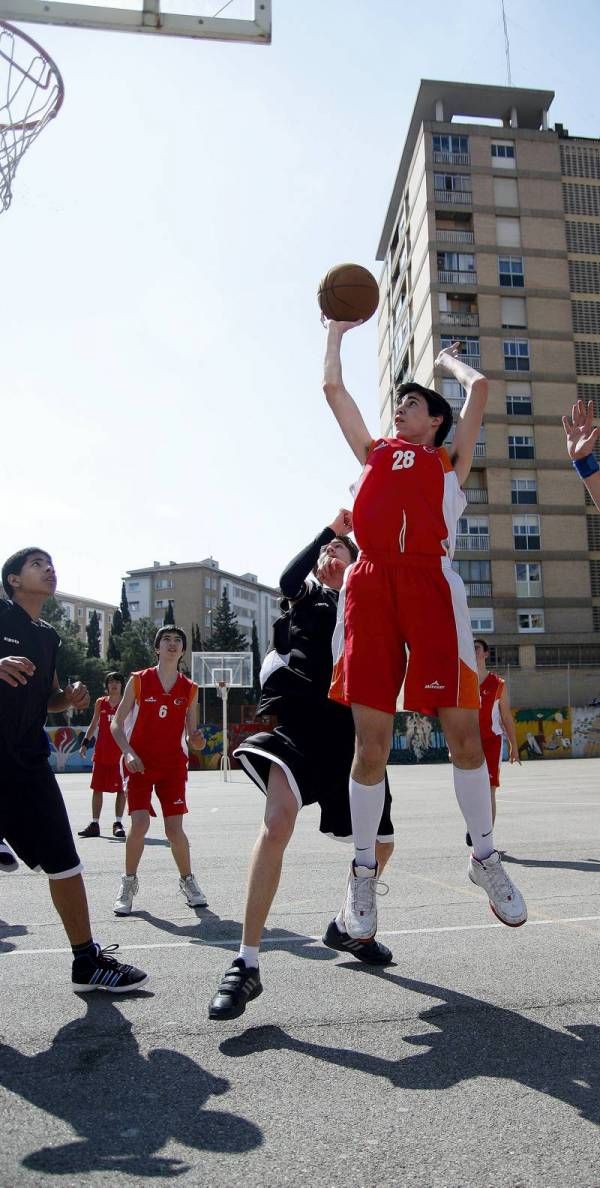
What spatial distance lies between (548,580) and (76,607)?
82.5 m

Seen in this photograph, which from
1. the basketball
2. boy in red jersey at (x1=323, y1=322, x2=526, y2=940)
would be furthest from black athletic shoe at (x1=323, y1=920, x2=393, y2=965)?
the basketball

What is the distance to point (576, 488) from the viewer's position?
5084 cm

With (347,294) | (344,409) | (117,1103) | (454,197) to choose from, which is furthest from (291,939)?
(454,197)

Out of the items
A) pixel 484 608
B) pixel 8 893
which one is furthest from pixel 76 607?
pixel 8 893

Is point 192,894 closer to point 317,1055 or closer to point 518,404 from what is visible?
point 317,1055

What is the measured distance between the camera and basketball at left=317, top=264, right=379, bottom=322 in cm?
462

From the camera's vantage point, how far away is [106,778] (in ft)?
44.0

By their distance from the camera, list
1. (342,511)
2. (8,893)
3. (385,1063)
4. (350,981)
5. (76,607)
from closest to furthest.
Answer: (385,1063)
(350,981)
(342,511)
(8,893)
(76,607)

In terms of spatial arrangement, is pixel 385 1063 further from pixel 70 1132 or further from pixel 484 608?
pixel 484 608

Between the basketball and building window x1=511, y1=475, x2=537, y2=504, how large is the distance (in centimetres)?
4715

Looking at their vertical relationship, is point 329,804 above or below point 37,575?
below

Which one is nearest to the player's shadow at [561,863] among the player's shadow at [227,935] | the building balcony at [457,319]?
the player's shadow at [227,935]

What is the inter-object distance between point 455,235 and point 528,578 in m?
19.8

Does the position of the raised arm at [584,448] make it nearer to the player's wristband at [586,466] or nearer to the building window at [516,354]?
the player's wristband at [586,466]
